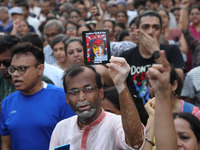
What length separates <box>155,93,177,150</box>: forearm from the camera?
2156 mm

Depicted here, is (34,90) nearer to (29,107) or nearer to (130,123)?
(29,107)

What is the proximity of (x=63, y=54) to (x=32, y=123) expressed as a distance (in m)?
2.93

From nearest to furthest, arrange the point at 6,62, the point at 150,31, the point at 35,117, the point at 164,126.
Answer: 1. the point at 164,126
2. the point at 35,117
3. the point at 6,62
4. the point at 150,31

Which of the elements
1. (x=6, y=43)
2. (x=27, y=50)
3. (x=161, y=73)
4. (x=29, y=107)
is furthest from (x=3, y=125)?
(x=161, y=73)

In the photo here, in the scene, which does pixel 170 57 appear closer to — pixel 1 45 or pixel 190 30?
pixel 1 45

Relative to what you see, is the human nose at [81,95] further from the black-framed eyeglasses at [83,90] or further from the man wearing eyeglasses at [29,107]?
the man wearing eyeglasses at [29,107]

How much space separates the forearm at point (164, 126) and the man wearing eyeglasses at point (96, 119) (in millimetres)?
315

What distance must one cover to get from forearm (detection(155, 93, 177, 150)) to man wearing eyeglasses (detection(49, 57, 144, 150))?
0.31 meters

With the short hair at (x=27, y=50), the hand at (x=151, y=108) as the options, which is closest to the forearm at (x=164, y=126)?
the hand at (x=151, y=108)

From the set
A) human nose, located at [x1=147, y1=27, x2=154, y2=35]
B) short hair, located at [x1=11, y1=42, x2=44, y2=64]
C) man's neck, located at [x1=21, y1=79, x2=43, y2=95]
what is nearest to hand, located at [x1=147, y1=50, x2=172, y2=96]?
man's neck, located at [x1=21, y1=79, x2=43, y2=95]

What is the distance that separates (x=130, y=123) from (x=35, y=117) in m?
1.33

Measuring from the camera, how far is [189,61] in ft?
24.5

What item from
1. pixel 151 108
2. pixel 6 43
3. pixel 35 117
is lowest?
pixel 35 117

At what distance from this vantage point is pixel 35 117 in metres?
3.54
